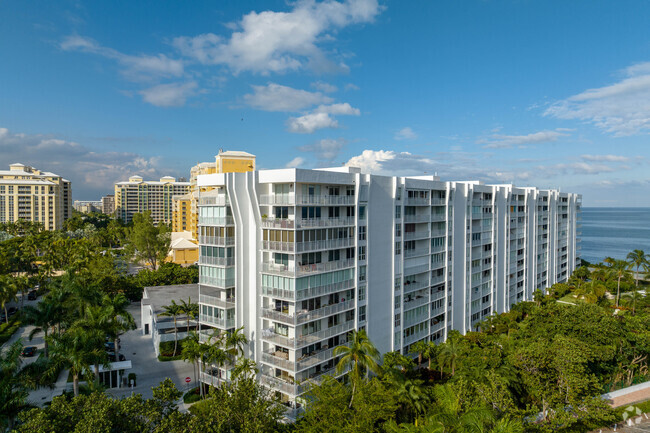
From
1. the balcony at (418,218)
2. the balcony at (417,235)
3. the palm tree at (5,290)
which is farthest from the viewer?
the palm tree at (5,290)

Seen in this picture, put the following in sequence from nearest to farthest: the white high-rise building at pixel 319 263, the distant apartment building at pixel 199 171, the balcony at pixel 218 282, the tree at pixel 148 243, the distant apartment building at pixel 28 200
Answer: the white high-rise building at pixel 319 263 < the balcony at pixel 218 282 < the distant apartment building at pixel 199 171 < the tree at pixel 148 243 < the distant apartment building at pixel 28 200

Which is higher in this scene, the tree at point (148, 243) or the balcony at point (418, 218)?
the balcony at point (418, 218)

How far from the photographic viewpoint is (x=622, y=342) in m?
42.6

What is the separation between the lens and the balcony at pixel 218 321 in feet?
120

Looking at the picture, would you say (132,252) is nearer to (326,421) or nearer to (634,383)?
(326,421)

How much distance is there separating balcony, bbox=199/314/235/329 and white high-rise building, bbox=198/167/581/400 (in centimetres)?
10

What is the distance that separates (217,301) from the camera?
122 feet

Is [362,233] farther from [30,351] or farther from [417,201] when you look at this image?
[30,351]

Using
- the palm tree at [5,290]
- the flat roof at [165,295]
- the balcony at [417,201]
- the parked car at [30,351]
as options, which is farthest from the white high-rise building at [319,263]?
the palm tree at [5,290]

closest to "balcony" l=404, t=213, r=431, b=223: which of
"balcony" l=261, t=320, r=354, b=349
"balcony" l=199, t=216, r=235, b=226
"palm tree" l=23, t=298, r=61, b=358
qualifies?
"balcony" l=261, t=320, r=354, b=349

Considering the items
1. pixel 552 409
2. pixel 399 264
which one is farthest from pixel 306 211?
pixel 552 409

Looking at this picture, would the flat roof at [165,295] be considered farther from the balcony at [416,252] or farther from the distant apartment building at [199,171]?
the balcony at [416,252]

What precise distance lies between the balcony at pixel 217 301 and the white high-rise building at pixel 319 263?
13cm

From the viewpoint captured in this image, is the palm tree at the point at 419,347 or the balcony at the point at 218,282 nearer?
the balcony at the point at 218,282
